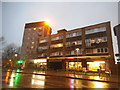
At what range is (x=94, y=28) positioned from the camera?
28125 millimetres

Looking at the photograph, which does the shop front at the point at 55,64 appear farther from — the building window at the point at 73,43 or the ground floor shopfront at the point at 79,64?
the building window at the point at 73,43

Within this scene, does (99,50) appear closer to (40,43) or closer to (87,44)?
(87,44)

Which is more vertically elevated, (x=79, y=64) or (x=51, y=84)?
A: (x=79, y=64)

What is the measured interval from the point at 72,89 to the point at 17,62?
36348 mm

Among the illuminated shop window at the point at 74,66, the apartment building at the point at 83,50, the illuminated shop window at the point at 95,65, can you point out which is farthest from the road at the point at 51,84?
the illuminated shop window at the point at 74,66

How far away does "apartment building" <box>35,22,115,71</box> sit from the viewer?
24383 millimetres

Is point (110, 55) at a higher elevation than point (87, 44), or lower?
lower

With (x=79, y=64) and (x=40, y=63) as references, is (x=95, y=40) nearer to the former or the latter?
(x=79, y=64)

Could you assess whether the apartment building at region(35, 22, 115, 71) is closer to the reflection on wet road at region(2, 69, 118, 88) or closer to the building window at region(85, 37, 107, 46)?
the building window at region(85, 37, 107, 46)

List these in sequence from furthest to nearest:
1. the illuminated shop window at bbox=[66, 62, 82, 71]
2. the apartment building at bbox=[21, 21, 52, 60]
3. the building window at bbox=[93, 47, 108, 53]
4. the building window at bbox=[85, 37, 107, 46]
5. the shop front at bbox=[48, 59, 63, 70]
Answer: the apartment building at bbox=[21, 21, 52, 60], the shop front at bbox=[48, 59, 63, 70], the illuminated shop window at bbox=[66, 62, 82, 71], the building window at bbox=[85, 37, 107, 46], the building window at bbox=[93, 47, 108, 53]

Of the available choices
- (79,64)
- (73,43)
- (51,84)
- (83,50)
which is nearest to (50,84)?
(51,84)

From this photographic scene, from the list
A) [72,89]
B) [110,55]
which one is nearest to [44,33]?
[110,55]

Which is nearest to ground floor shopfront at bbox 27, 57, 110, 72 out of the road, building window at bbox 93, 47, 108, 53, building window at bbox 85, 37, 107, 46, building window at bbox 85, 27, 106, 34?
building window at bbox 93, 47, 108, 53

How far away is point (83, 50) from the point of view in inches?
1092
